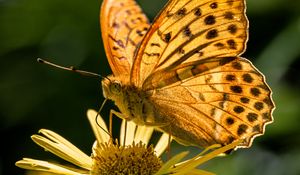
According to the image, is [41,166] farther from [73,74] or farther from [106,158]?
[73,74]

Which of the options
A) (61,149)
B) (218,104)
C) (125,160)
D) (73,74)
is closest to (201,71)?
(218,104)

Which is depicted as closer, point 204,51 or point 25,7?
point 204,51

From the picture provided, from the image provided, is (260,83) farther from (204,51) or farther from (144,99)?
(144,99)

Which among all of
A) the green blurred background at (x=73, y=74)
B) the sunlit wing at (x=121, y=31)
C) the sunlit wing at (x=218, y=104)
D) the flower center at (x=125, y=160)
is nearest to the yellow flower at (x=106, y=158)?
the flower center at (x=125, y=160)

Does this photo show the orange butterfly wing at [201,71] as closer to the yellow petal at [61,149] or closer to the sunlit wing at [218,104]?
the sunlit wing at [218,104]

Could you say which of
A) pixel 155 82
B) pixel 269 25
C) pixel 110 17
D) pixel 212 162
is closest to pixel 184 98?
pixel 155 82

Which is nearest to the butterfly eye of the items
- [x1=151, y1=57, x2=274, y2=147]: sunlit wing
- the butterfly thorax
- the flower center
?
the butterfly thorax
